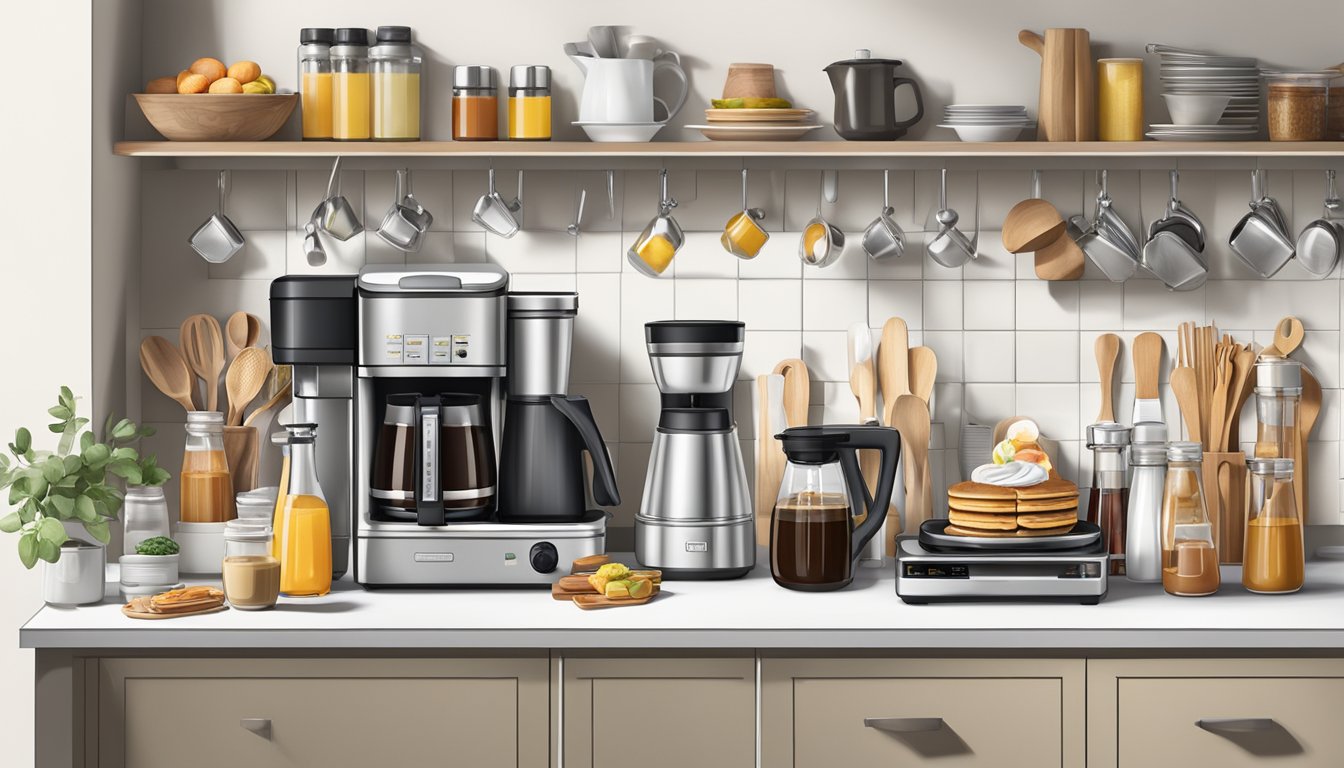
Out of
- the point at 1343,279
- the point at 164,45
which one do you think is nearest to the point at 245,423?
the point at 164,45

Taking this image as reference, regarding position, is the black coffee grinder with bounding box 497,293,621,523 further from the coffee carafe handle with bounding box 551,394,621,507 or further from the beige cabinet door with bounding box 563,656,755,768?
the beige cabinet door with bounding box 563,656,755,768

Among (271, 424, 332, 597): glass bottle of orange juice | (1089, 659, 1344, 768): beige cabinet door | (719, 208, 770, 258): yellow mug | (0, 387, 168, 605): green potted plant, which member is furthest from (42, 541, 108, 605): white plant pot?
(1089, 659, 1344, 768): beige cabinet door

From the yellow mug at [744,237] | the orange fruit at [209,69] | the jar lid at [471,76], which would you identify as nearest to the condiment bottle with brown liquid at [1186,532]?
the yellow mug at [744,237]

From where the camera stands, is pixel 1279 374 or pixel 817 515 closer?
pixel 817 515

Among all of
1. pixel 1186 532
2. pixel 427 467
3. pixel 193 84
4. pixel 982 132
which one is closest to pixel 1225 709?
pixel 1186 532

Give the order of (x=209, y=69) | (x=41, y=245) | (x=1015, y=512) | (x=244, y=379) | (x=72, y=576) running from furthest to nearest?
1. (x=244, y=379)
2. (x=209, y=69)
3. (x=41, y=245)
4. (x=1015, y=512)
5. (x=72, y=576)

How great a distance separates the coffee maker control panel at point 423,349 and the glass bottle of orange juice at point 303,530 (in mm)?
177

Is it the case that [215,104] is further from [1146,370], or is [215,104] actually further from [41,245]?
[1146,370]

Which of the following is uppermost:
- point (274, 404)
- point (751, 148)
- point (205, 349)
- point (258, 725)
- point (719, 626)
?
point (751, 148)

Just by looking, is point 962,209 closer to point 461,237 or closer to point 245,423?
point 461,237

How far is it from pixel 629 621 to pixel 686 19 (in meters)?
1.19

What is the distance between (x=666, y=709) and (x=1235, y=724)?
2.80 ft

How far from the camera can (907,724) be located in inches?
79.6

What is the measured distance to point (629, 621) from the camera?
2039 mm
